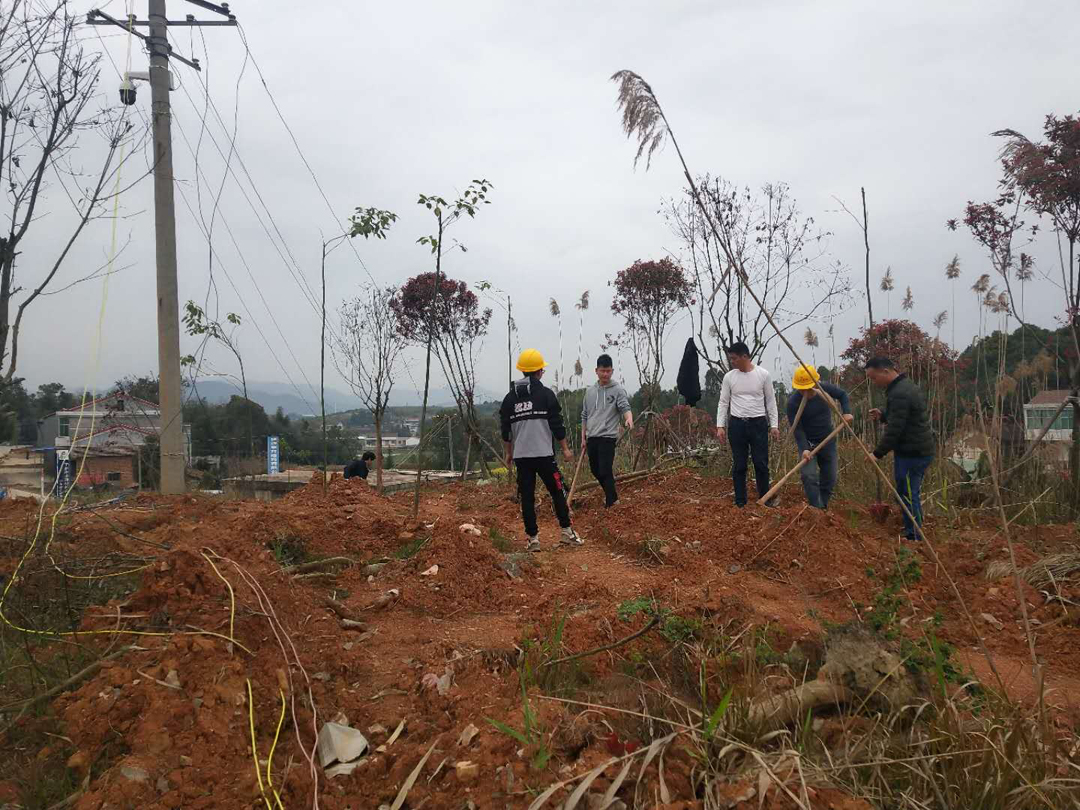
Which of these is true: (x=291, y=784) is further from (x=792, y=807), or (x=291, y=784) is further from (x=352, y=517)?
(x=352, y=517)

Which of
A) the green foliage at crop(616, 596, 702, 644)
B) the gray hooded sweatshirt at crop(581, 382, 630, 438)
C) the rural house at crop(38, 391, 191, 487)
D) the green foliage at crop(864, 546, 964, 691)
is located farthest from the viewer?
the rural house at crop(38, 391, 191, 487)

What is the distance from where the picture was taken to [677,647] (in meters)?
3.07

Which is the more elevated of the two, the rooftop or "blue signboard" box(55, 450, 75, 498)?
the rooftop

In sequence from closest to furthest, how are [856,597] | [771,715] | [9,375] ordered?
[771,715], [856,597], [9,375]

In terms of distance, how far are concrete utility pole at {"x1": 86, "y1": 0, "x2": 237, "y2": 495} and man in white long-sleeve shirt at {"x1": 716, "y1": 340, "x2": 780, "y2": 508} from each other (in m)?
6.31

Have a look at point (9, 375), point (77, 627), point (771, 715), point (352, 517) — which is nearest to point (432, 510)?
point (352, 517)

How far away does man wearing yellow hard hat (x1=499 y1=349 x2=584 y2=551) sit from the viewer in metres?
5.69

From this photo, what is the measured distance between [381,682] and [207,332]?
286 inches

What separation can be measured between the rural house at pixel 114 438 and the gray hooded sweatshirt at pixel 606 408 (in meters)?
6.51

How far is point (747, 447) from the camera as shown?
657cm

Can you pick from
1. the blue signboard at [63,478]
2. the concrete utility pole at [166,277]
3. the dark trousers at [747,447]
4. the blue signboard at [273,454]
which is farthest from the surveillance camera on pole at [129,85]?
the blue signboard at [273,454]

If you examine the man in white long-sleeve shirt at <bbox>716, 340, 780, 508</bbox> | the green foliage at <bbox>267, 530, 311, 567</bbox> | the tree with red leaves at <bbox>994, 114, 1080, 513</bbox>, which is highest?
the tree with red leaves at <bbox>994, 114, 1080, 513</bbox>

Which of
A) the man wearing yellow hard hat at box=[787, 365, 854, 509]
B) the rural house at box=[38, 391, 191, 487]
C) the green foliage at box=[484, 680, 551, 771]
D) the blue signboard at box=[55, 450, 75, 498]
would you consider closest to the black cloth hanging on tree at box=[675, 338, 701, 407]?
the man wearing yellow hard hat at box=[787, 365, 854, 509]

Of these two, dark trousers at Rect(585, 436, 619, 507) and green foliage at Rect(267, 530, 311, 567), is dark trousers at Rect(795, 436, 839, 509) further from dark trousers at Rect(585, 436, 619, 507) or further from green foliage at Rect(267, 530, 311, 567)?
green foliage at Rect(267, 530, 311, 567)
